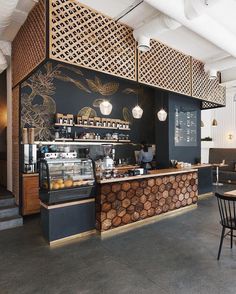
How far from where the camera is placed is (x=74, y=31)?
3486 mm

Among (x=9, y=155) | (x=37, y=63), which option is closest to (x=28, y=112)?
(x=9, y=155)

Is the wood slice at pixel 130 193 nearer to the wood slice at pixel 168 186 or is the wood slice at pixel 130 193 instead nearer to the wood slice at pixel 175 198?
the wood slice at pixel 168 186

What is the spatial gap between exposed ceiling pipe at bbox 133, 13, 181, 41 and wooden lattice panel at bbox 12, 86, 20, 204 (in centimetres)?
303

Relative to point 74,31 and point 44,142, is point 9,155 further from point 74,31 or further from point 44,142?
point 74,31

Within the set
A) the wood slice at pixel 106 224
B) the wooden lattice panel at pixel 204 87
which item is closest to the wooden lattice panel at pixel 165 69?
the wooden lattice panel at pixel 204 87

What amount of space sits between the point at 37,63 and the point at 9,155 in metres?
3.18

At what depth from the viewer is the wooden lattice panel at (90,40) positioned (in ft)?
10.8

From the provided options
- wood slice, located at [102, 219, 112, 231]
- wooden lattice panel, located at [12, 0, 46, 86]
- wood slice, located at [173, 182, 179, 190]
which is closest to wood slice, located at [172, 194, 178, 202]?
wood slice, located at [173, 182, 179, 190]

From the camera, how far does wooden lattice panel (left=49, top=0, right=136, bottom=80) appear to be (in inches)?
130

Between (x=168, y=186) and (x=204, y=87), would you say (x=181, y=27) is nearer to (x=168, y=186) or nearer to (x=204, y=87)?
(x=204, y=87)

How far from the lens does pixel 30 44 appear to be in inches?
153

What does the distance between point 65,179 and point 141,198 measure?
1674mm

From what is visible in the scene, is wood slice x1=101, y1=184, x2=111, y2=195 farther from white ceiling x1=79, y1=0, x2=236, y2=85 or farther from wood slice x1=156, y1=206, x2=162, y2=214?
A: white ceiling x1=79, y1=0, x2=236, y2=85

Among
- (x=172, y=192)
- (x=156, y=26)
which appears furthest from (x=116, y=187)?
(x=156, y=26)
